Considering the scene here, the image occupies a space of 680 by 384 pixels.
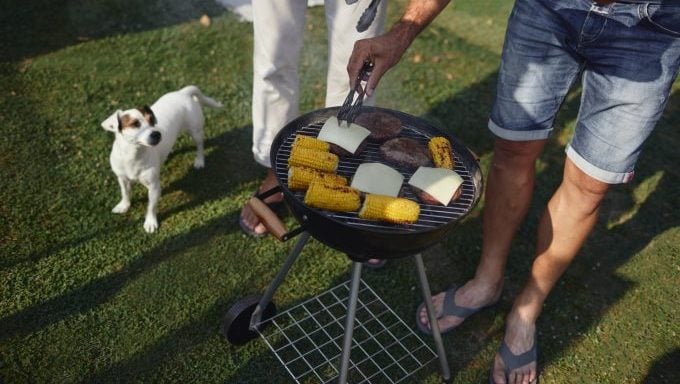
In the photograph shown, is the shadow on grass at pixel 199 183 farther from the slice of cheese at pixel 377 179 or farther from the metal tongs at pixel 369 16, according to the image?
the slice of cheese at pixel 377 179

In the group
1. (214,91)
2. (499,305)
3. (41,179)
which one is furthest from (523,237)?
(41,179)

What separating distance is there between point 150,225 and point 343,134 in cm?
194

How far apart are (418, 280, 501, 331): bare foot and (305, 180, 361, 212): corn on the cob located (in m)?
1.50

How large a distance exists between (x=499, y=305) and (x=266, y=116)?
200 cm

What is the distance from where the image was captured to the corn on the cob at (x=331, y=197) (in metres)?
2.18

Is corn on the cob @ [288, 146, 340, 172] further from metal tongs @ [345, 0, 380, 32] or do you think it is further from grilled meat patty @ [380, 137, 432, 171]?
metal tongs @ [345, 0, 380, 32]

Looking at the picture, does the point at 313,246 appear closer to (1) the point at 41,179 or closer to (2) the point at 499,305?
(2) the point at 499,305

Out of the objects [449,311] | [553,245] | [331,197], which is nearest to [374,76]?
[331,197]

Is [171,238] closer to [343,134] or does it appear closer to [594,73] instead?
[343,134]

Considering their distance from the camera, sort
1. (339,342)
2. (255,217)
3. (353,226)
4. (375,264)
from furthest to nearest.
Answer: (255,217) → (375,264) → (339,342) → (353,226)

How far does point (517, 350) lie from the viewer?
3.24 metres

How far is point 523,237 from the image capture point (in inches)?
164

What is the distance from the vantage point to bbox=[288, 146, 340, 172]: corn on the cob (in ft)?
7.64

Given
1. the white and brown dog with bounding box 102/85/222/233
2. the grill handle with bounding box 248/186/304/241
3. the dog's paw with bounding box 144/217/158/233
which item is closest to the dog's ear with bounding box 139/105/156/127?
the white and brown dog with bounding box 102/85/222/233
